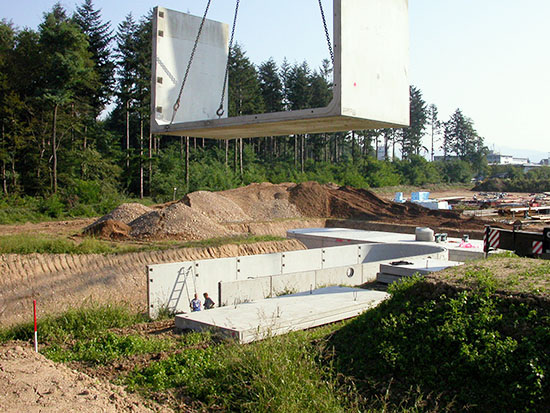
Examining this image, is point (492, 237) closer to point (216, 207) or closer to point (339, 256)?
point (339, 256)

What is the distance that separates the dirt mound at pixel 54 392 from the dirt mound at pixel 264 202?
23.1m

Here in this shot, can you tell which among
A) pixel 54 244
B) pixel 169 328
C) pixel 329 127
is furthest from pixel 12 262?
pixel 329 127

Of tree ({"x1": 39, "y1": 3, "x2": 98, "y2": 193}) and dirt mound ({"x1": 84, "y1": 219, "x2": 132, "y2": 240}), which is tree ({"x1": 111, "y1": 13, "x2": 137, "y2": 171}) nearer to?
tree ({"x1": 39, "y1": 3, "x2": 98, "y2": 193})

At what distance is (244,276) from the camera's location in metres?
15.1

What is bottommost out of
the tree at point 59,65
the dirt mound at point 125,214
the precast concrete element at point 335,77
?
the dirt mound at point 125,214

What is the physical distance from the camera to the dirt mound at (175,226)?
68.0ft

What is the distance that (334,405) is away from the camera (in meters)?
5.34

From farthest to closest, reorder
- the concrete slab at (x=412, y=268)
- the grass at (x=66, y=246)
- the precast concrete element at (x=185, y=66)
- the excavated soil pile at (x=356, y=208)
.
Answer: the excavated soil pile at (x=356, y=208), the grass at (x=66, y=246), the concrete slab at (x=412, y=268), the precast concrete element at (x=185, y=66)

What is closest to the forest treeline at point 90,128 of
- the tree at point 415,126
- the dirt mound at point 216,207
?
the dirt mound at point 216,207

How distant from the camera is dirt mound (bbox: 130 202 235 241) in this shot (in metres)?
20.7

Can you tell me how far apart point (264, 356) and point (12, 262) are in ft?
35.2

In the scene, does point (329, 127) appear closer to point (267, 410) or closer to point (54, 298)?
point (267, 410)

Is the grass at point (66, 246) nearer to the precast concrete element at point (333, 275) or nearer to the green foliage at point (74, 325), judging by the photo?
the precast concrete element at point (333, 275)

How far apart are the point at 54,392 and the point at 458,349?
14.0 ft
